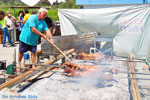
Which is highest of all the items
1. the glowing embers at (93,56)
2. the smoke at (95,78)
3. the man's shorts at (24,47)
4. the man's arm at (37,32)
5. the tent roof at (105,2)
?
the tent roof at (105,2)

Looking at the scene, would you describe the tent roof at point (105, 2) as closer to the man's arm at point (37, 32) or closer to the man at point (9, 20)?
the man at point (9, 20)

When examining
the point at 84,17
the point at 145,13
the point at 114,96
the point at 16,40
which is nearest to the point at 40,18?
the point at 114,96

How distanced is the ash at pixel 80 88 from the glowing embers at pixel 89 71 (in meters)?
0.06

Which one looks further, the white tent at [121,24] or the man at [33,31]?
the white tent at [121,24]

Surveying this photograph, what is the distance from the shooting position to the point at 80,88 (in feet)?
14.7

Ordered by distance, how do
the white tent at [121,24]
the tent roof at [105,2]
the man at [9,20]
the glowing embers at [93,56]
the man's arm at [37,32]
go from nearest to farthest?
the man's arm at [37,32]
the glowing embers at [93,56]
the white tent at [121,24]
the tent roof at [105,2]
the man at [9,20]

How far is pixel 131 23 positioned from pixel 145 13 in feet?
1.98

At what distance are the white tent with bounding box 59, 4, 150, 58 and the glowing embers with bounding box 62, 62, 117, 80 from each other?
11.6ft

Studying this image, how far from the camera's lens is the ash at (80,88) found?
4.12m

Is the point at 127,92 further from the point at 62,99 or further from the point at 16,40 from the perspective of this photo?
the point at 16,40

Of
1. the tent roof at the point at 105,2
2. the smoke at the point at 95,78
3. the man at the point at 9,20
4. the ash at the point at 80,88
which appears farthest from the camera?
the man at the point at 9,20

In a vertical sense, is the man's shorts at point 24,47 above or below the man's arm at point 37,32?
below

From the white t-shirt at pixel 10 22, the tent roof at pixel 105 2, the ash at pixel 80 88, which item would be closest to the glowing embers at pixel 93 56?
the ash at pixel 80 88

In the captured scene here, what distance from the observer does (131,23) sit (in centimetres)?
825
